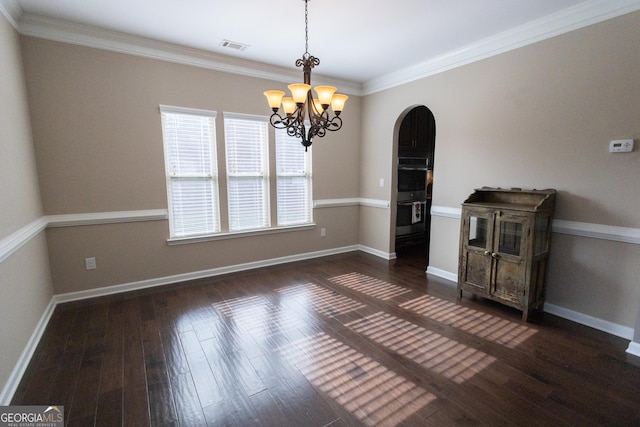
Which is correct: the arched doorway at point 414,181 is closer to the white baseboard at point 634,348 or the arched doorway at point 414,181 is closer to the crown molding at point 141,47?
the crown molding at point 141,47

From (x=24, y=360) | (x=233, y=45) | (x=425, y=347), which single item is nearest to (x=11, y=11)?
(x=233, y=45)

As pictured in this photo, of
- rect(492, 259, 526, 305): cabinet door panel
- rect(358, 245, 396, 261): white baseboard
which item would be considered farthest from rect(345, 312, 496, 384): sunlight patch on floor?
rect(358, 245, 396, 261): white baseboard

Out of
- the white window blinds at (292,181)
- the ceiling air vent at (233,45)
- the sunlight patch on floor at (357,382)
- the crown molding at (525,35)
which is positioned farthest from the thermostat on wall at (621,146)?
the ceiling air vent at (233,45)

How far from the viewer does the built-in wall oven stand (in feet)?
16.7

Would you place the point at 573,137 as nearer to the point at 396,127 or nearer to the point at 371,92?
the point at 396,127

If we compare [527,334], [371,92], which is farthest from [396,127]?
[527,334]

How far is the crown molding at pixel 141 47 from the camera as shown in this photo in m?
2.88

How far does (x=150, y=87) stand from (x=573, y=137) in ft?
14.5

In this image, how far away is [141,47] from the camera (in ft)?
11.0

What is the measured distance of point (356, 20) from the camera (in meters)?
2.91

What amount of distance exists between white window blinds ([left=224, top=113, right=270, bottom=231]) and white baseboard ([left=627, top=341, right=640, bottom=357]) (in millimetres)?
3961

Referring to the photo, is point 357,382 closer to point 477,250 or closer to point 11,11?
point 477,250

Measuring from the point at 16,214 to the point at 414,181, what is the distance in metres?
5.02

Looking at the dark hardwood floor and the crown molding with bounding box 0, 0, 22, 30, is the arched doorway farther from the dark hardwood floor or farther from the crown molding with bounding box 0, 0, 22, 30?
the crown molding with bounding box 0, 0, 22, 30
